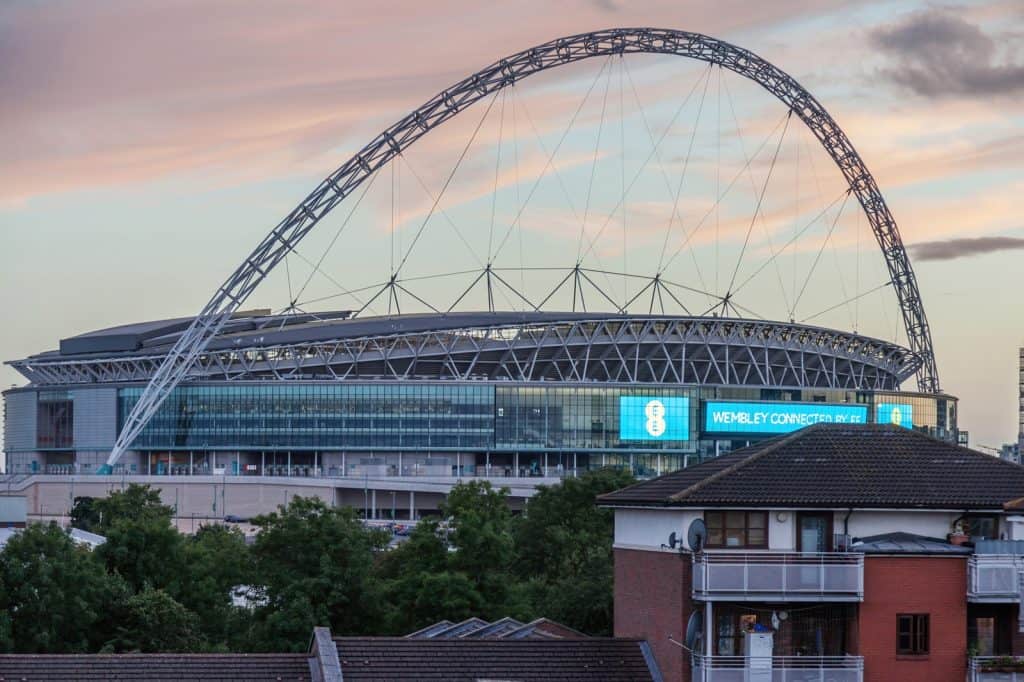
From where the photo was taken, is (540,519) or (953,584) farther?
(540,519)

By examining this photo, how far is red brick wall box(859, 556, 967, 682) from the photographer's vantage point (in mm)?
51469

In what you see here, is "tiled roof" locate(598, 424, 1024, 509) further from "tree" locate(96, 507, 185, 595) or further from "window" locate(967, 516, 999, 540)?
"tree" locate(96, 507, 185, 595)

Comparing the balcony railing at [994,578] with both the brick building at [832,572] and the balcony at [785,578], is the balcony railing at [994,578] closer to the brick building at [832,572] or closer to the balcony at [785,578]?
the brick building at [832,572]

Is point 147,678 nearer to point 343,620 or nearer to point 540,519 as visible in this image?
point 343,620

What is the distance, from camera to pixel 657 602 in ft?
176

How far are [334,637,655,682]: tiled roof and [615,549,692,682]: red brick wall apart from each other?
1.05m

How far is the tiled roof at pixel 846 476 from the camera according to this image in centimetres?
5247

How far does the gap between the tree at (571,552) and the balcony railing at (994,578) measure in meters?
27.2

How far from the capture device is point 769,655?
167 ft

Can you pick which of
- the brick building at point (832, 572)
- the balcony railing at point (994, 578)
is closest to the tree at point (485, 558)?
the brick building at point (832, 572)

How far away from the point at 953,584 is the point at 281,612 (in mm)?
34763

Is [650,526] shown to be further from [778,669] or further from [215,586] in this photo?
[215,586]

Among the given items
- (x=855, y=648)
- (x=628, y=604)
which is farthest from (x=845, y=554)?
(x=628, y=604)

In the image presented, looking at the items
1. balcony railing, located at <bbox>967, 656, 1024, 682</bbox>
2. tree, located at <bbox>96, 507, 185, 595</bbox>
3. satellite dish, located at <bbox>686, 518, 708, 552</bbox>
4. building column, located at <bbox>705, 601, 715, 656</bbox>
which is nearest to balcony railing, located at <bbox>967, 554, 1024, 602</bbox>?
balcony railing, located at <bbox>967, 656, 1024, 682</bbox>
